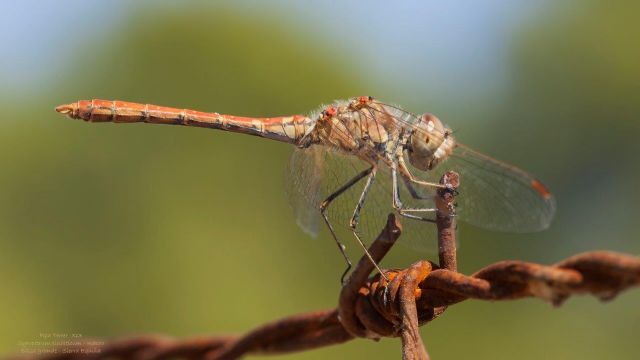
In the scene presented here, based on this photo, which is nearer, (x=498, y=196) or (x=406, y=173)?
(x=498, y=196)

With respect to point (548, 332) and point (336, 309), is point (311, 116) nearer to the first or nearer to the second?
point (336, 309)

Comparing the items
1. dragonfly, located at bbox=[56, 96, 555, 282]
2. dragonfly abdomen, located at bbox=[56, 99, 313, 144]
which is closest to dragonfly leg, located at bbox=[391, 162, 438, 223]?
dragonfly, located at bbox=[56, 96, 555, 282]

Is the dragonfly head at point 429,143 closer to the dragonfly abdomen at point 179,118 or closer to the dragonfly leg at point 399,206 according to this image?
the dragonfly leg at point 399,206

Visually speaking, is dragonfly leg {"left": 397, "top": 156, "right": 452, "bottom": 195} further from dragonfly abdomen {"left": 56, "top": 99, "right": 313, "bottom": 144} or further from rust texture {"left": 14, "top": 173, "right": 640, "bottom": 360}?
rust texture {"left": 14, "top": 173, "right": 640, "bottom": 360}

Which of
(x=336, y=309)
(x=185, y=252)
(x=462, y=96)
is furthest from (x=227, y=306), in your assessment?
(x=462, y=96)

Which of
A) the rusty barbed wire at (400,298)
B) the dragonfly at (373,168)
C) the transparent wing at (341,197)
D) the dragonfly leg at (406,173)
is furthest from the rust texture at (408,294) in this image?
the dragonfly leg at (406,173)

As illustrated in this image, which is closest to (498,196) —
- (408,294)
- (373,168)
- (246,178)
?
(373,168)

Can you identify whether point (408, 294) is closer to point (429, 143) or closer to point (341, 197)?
point (429, 143)
